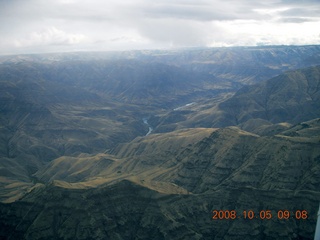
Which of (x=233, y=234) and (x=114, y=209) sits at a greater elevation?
(x=114, y=209)

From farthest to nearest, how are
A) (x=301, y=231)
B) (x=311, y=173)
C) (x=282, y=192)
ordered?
(x=311, y=173), (x=282, y=192), (x=301, y=231)

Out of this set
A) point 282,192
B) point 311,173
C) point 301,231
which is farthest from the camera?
point 311,173

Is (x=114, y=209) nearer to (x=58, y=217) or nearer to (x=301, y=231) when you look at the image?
(x=58, y=217)

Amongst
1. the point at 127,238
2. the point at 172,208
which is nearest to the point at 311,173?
the point at 172,208

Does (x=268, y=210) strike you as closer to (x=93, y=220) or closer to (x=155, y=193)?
(x=155, y=193)

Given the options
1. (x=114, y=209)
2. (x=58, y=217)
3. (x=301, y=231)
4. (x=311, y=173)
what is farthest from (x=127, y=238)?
(x=311, y=173)

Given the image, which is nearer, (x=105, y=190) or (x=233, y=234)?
(x=233, y=234)
